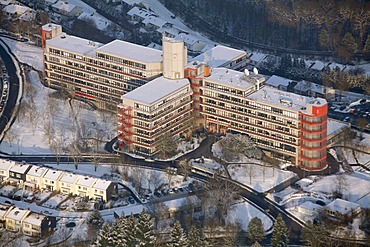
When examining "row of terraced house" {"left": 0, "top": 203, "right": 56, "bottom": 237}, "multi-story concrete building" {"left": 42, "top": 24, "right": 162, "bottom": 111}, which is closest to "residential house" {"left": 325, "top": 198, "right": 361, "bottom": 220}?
"row of terraced house" {"left": 0, "top": 203, "right": 56, "bottom": 237}

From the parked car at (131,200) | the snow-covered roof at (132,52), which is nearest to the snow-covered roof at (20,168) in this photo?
the parked car at (131,200)

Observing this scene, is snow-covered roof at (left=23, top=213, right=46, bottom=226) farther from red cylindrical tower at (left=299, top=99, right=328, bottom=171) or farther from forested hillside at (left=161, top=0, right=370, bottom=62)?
forested hillside at (left=161, top=0, right=370, bottom=62)

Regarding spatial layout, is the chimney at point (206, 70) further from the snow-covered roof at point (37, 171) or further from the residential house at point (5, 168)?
the residential house at point (5, 168)

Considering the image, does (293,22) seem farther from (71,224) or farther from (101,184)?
(71,224)

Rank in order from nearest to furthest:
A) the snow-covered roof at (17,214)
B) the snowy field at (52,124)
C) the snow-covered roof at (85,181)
Result: the snow-covered roof at (17,214) → the snow-covered roof at (85,181) → the snowy field at (52,124)

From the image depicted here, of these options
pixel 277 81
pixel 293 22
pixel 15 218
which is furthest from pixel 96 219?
pixel 293 22

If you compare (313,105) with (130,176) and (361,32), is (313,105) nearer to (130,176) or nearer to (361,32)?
(130,176)
